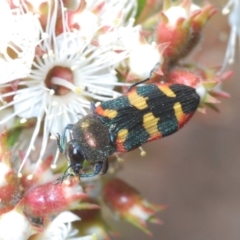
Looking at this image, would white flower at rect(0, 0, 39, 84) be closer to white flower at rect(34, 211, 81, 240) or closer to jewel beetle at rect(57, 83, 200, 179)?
jewel beetle at rect(57, 83, 200, 179)

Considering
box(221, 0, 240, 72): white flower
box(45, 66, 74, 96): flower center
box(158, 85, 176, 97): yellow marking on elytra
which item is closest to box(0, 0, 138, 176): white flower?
box(45, 66, 74, 96): flower center

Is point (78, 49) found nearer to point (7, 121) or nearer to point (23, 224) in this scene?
point (7, 121)

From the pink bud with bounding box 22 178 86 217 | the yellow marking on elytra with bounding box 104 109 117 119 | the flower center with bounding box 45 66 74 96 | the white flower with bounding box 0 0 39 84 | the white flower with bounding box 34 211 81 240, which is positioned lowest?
the white flower with bounding box 34 211 81 240

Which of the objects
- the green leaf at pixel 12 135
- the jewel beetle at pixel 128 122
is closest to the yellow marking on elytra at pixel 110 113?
the jewel beetle at pixel 128 122

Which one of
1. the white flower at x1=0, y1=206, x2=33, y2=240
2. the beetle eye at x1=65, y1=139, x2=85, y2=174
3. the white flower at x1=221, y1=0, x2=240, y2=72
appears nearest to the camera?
the white flower at x1=0, y1=206, x2=33, y2=240

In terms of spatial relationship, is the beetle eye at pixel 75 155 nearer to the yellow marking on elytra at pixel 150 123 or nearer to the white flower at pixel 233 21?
the yellow marking on elytra at pixel 150 123

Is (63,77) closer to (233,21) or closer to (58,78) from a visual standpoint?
(58,78)
